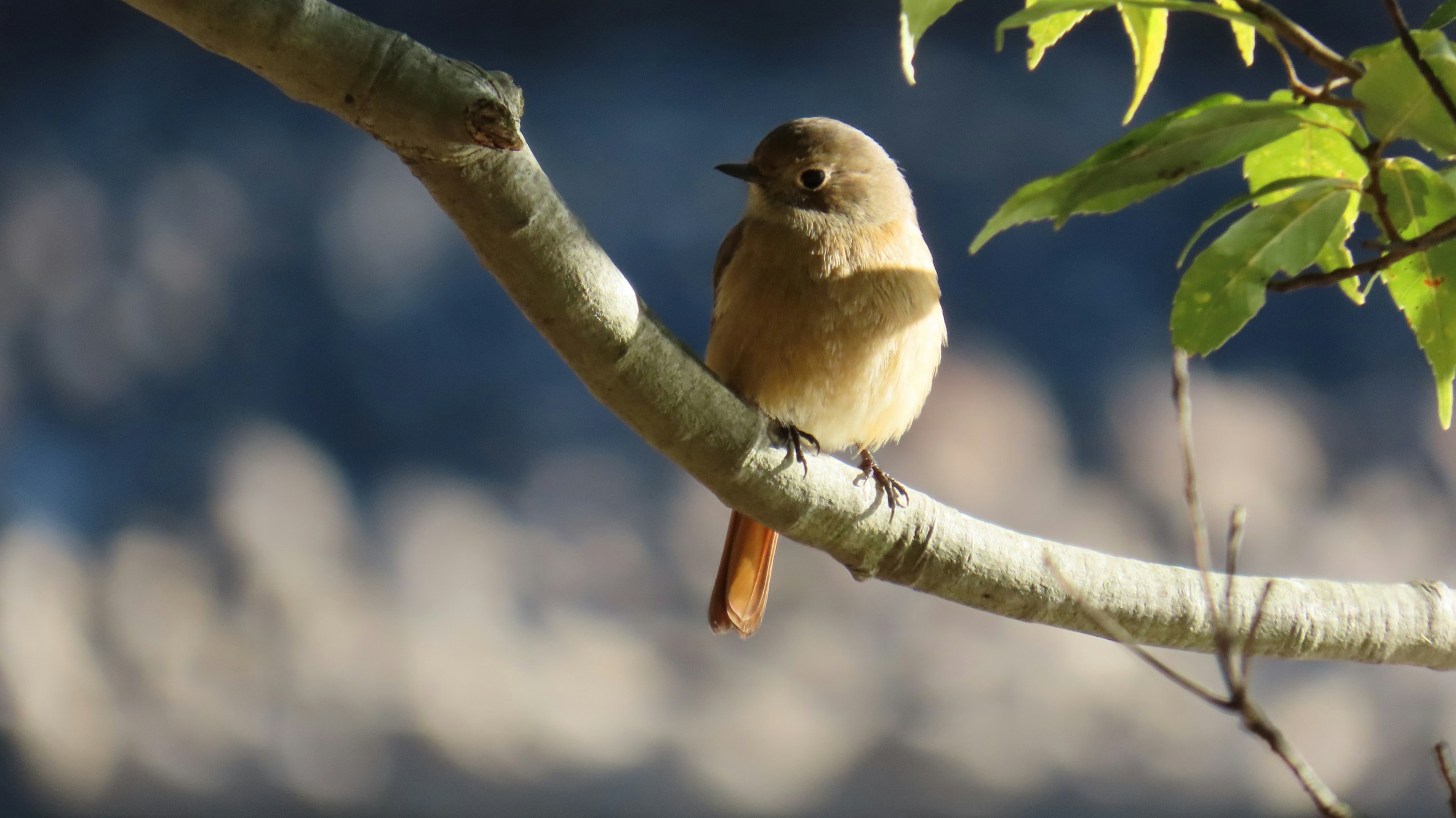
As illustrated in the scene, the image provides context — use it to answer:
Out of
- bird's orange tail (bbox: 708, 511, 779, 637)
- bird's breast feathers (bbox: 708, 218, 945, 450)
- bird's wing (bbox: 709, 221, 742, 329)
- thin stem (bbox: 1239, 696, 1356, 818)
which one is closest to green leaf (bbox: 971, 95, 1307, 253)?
thin stem (bbox: 1239, 696, 1356, 818)

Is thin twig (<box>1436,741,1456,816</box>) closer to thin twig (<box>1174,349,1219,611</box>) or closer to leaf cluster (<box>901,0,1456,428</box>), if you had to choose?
thin twig (<box>1174,349,1219,611</box>)

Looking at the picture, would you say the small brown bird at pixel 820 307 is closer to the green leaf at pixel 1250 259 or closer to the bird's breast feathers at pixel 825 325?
the bird's breast feathers at pixel 825 325

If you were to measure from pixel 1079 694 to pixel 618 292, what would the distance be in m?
2.03

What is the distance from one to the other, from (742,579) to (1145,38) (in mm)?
1259

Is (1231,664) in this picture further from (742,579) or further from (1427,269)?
(742,579)

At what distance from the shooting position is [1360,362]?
2719 mm

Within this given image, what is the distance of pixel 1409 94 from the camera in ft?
2.16

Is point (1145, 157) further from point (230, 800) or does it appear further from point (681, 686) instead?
point (230, 800)

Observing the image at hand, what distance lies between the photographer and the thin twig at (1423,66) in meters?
0.63

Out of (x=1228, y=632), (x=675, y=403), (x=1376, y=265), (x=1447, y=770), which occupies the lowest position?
(x=1447, y=770)

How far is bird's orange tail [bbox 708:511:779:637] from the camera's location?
6.21 feet

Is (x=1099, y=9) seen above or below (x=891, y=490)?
above

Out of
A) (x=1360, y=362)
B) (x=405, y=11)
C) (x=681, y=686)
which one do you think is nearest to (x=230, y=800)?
(x=681, y=686)

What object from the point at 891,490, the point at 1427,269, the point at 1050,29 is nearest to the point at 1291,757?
the point at 1427,269
